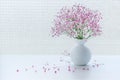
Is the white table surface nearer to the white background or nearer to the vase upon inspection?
the vase

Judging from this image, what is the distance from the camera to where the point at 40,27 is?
2602 millimetres

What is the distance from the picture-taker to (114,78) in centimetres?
167

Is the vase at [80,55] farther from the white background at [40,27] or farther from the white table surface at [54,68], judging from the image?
the white background at [40,27]

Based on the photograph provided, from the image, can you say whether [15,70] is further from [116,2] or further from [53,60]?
[116,2]

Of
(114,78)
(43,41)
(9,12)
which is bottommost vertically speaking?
(114,78)

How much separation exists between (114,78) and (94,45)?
38.8 inches

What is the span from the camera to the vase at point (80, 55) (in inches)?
73.5

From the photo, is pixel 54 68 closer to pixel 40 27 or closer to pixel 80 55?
pixel 80 55

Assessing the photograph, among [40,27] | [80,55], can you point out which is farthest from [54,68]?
[40,27]

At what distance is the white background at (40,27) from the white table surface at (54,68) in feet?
1.62

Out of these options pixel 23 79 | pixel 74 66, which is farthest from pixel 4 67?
pixel 74 66

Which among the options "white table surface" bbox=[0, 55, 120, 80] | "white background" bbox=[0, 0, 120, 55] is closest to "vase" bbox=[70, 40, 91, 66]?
"white table surface" bbox=[0, 55, 120, 80]

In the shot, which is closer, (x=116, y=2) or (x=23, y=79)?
(x=23, y=79)

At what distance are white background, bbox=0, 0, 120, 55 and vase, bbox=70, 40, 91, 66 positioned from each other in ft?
2.18
